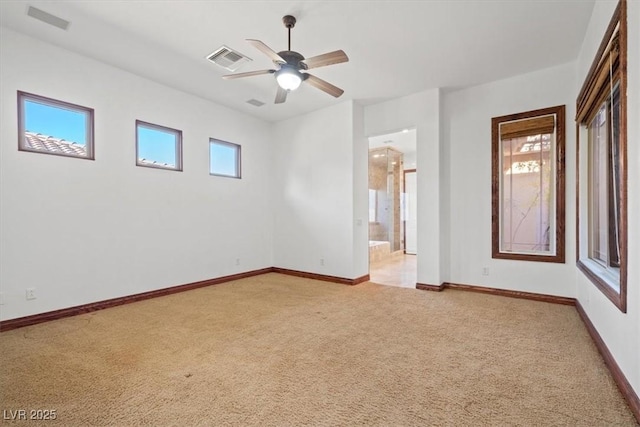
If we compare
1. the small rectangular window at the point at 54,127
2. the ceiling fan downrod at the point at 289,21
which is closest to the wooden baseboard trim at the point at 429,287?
the ceiling fan downrod at the point at 289,21

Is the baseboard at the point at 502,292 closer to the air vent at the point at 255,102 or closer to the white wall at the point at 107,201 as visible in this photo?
the white wall at the point at 107,201

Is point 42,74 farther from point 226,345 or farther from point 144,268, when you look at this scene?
point 226,345

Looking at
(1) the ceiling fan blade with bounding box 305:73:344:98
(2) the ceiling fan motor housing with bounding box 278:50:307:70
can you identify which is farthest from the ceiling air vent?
(2) the ceiling fan motor housing with bounding box 278:50:307:70

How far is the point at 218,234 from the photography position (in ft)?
17.4

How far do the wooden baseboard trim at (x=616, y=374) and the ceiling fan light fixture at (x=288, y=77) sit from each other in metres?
3.31

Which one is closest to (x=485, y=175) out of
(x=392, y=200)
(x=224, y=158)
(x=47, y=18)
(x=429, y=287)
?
(x=429, y=287)

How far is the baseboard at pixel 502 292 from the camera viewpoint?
12.7 feet

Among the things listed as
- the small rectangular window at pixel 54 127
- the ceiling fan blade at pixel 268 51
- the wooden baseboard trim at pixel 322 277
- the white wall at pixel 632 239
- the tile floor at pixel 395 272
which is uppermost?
the ceiling fan blade at pixel 268 51

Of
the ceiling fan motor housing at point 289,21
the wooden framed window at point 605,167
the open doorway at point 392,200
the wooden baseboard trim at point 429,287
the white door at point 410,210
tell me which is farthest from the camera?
the white door at point 410,210

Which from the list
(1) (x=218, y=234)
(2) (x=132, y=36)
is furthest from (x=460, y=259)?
(2) (x=132, y=36)

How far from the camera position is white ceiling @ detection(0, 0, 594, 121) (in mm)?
2811

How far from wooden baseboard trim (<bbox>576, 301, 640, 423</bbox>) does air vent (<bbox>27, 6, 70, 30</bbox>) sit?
5383 millimetres

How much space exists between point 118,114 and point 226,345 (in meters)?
3.33

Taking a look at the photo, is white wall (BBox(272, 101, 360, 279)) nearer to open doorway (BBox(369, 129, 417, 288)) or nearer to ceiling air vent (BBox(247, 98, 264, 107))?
ceiling air vent (BBox(247, 98, 264, 107))
